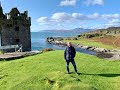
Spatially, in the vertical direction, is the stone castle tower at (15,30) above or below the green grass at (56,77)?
above

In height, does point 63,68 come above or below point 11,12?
below

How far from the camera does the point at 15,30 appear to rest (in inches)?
1967

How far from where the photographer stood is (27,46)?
167 ft

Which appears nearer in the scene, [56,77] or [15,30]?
[56,77]

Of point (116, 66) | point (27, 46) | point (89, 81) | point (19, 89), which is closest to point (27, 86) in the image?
point (19, 89)

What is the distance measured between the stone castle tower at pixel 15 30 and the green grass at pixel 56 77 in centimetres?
2207

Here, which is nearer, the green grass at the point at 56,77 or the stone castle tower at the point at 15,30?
the green grass at the point at 56,77

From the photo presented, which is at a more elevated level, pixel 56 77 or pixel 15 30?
pixel 15 30

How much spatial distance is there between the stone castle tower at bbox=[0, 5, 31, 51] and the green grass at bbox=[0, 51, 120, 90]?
2207 centimetres

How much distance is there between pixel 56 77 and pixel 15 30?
30.7 metres

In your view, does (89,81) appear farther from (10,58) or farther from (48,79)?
(10,58)

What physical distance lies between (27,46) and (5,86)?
30515 mm

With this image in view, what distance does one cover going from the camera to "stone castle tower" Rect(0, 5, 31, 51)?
49.7m

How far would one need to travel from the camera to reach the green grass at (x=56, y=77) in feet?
63.2
